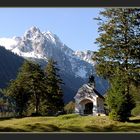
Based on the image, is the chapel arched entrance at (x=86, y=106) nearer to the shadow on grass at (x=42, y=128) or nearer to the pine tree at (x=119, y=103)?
the pine tree at (x=119, y=103)

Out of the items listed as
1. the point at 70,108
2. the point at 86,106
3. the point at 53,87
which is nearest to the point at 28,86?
the point at 53,87

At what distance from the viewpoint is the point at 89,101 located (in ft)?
133

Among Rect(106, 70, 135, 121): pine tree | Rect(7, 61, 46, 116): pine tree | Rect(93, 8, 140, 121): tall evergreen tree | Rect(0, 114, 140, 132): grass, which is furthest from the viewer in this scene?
Rect(7, 61, 46, 116): pine tree

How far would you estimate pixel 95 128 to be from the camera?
28625 millimetres

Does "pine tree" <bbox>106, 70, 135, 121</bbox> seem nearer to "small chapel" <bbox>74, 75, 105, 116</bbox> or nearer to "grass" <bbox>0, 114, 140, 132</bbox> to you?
"grass" <bbox>0, 114, 140, 132</bbox>

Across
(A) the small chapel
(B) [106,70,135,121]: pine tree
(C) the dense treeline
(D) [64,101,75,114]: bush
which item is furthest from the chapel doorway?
(B) [106,70,135,121]: pine tree

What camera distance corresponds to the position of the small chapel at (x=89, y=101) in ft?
131

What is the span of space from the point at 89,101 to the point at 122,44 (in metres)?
8.76

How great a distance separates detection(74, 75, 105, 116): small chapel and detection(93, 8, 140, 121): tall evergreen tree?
5627 millimetres

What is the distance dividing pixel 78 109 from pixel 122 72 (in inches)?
332

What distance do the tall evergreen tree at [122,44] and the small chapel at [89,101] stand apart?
18.5 ft

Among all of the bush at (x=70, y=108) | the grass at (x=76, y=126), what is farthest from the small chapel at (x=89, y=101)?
the bush at (x=70, y=108)

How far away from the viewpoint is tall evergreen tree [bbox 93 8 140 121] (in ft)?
111

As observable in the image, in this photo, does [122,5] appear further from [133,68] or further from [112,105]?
[133,68]
